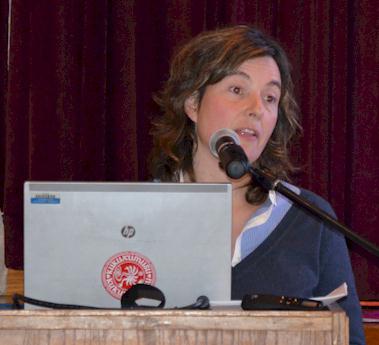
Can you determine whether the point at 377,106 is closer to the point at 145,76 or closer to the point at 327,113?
the point at 327,113

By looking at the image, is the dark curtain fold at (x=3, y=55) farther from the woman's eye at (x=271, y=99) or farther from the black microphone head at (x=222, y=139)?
the black microphone head at (x=222, y=139)

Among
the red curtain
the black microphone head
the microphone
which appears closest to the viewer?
the microphone

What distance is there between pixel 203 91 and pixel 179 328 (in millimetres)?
1080

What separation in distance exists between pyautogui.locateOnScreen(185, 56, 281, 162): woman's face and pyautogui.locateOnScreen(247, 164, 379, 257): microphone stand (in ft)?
1.87

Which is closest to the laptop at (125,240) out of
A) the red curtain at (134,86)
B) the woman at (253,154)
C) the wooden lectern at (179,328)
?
the wooden lectern at (179,328)

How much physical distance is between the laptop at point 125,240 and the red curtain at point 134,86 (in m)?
1.70

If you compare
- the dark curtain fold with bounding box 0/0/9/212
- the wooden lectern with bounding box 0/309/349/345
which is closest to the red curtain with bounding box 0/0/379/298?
the dark curtain fold with bounding box 0/0/9/212

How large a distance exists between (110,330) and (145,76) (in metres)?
2.08

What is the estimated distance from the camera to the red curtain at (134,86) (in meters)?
3.06

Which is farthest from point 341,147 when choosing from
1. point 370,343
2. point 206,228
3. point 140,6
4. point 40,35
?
point 206,228

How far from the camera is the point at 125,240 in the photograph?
4.50 ft

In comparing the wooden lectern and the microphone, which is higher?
the microphone

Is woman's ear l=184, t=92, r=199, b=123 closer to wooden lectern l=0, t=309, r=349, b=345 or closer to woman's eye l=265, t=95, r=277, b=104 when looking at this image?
woman's eye l=265, t=95, r=277, b=104

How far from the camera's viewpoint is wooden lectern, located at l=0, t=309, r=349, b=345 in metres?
1.13
